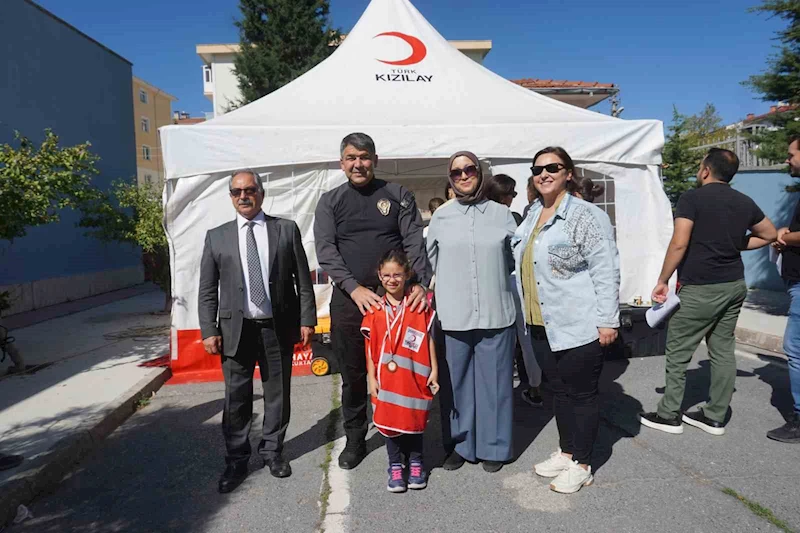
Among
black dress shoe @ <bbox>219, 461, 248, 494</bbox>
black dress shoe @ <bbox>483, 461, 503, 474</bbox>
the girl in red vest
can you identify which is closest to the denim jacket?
the girl in red vest

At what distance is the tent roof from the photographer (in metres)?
5.81

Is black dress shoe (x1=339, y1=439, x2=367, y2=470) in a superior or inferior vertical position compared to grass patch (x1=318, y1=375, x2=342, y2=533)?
superior

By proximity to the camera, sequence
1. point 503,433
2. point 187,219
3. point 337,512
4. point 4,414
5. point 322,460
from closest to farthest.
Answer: point 337,512, point 503,433, point 322,460, point 4,414, point 187,219

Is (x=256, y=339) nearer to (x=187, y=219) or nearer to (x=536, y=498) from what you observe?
(x=536, y=498)

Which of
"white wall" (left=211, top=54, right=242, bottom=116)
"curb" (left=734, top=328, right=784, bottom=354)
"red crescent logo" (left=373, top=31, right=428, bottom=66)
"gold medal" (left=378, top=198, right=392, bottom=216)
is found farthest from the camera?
"white wall" (left=211, top=54, right=242, bottom=116)

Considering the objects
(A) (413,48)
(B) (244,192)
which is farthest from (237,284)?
(A) (413,48)

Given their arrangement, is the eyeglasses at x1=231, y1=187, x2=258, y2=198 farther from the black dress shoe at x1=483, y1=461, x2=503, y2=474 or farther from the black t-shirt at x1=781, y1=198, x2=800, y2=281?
the black t-shirt at x1=781, y1=198, x2=800, y2=281

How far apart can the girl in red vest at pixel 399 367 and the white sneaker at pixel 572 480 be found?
0.77m

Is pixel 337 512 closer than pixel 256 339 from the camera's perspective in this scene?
Yes

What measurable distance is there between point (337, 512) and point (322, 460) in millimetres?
750

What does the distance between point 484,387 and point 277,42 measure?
66.9ft

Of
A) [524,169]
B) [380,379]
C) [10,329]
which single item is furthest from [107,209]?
[380,379]

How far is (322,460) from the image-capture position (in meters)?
3.87

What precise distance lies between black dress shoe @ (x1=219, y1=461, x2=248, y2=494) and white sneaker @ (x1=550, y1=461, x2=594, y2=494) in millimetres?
1866
